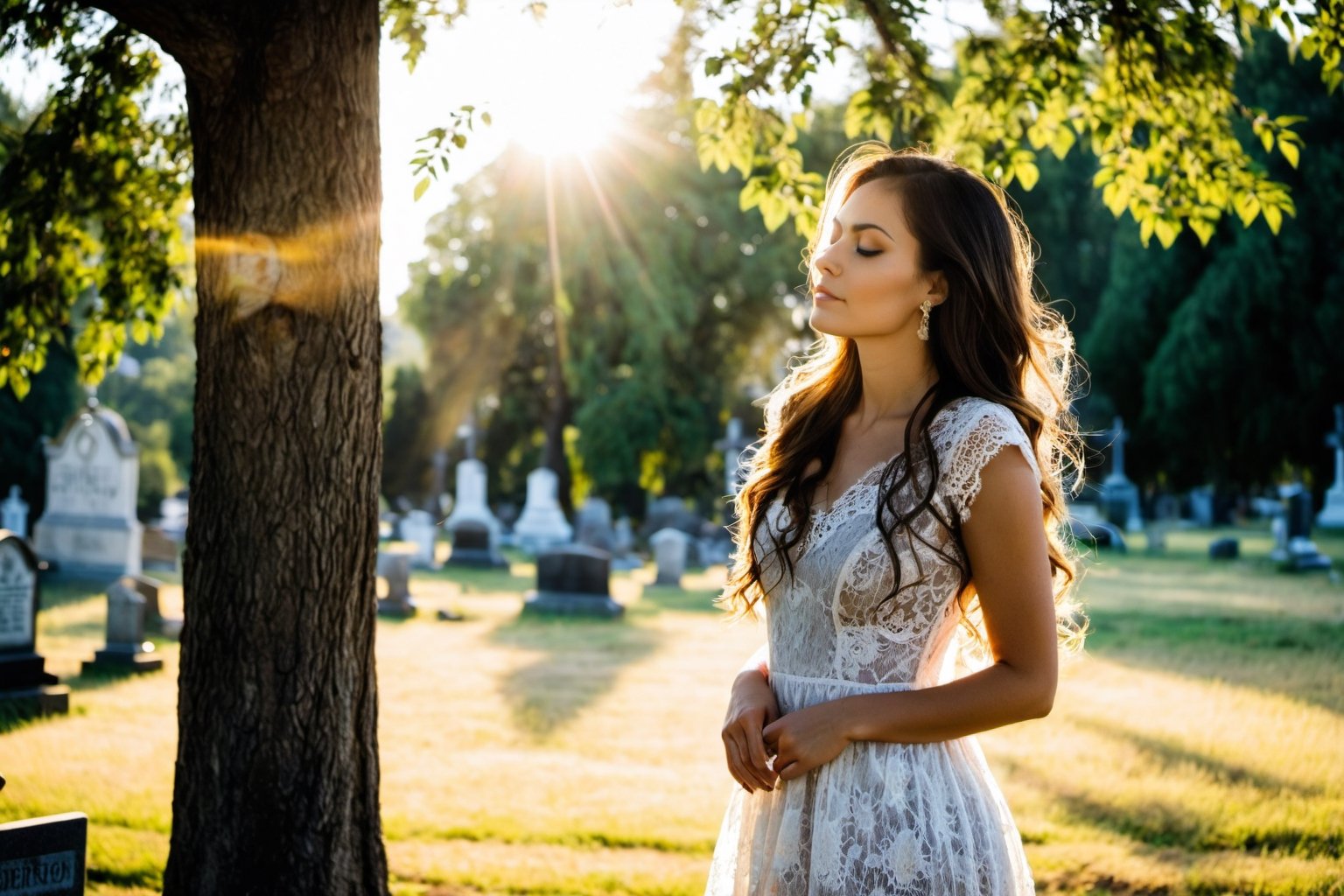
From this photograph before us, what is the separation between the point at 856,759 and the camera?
7.16 feet

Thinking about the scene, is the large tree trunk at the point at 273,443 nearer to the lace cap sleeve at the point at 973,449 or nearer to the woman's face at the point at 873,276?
the woman's face at the point at 873,276

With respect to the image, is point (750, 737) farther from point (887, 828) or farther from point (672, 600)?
point (672, 600)

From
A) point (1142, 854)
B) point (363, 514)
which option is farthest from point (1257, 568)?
point (363, 514)

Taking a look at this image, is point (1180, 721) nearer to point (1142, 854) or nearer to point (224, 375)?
point (1142, 854)

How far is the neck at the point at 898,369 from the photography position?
236 cm

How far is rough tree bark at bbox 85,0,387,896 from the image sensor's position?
350 cm

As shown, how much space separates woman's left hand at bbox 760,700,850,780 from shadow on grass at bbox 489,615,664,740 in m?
6.62

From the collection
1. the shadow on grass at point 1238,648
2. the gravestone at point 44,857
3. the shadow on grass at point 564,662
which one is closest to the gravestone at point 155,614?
the shadow on grass at point 564,662

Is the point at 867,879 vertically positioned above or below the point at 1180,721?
above

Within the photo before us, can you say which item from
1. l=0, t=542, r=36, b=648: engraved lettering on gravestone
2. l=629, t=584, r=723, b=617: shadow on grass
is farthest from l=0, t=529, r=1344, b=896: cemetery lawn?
l=629, t=584, r=723, b=617: shadow on grass

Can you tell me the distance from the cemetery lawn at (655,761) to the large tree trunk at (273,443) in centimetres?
183

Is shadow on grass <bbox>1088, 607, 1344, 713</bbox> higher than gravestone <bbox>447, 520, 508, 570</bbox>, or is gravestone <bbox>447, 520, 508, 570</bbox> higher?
gravestone <bbox>447, 520, 508, 570</bbox>

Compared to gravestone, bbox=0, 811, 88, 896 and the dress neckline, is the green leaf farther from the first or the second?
gravestone, bbox=0, 811, 88, 896

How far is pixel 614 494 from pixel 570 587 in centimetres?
1957
